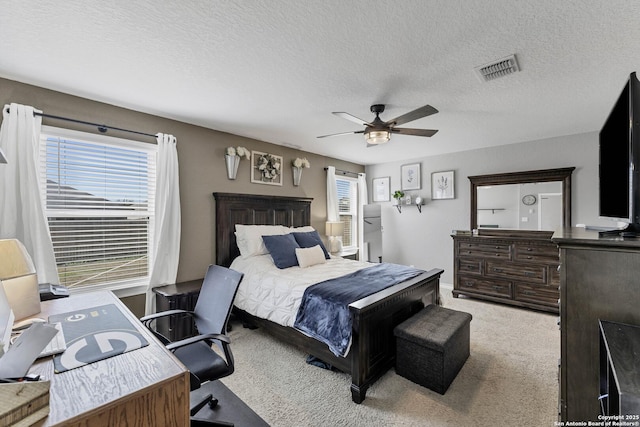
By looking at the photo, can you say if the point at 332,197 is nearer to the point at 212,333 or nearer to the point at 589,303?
the point at 212,333

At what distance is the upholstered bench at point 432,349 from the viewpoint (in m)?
2.14

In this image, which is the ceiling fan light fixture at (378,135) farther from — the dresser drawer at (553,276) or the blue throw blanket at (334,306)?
the dresser drawer at (553,276)

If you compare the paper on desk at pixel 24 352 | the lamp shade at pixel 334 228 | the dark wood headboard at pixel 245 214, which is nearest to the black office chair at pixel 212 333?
the paper on desk at pixel 24 352

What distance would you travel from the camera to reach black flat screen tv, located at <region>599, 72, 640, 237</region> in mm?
1147

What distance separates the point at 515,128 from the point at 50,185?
5300 millimetres

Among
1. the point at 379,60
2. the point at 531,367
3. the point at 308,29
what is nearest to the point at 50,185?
the point at 308,29

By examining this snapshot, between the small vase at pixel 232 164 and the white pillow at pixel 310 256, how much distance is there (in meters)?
1.42

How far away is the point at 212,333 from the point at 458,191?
15.4 ft

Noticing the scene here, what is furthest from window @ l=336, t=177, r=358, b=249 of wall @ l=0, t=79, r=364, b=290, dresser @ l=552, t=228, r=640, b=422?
dresser @ l=552, t=228, r=640, b=422

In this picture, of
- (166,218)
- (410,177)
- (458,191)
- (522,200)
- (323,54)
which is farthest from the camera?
(410,177)

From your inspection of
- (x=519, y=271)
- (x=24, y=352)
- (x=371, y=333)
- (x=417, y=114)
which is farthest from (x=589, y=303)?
(x=519, y=271)

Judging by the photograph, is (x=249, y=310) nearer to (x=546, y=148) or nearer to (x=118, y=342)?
(x=118, y=342)

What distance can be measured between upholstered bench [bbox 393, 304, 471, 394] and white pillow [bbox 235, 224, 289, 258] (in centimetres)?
201

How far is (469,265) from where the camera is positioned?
4.41 m
